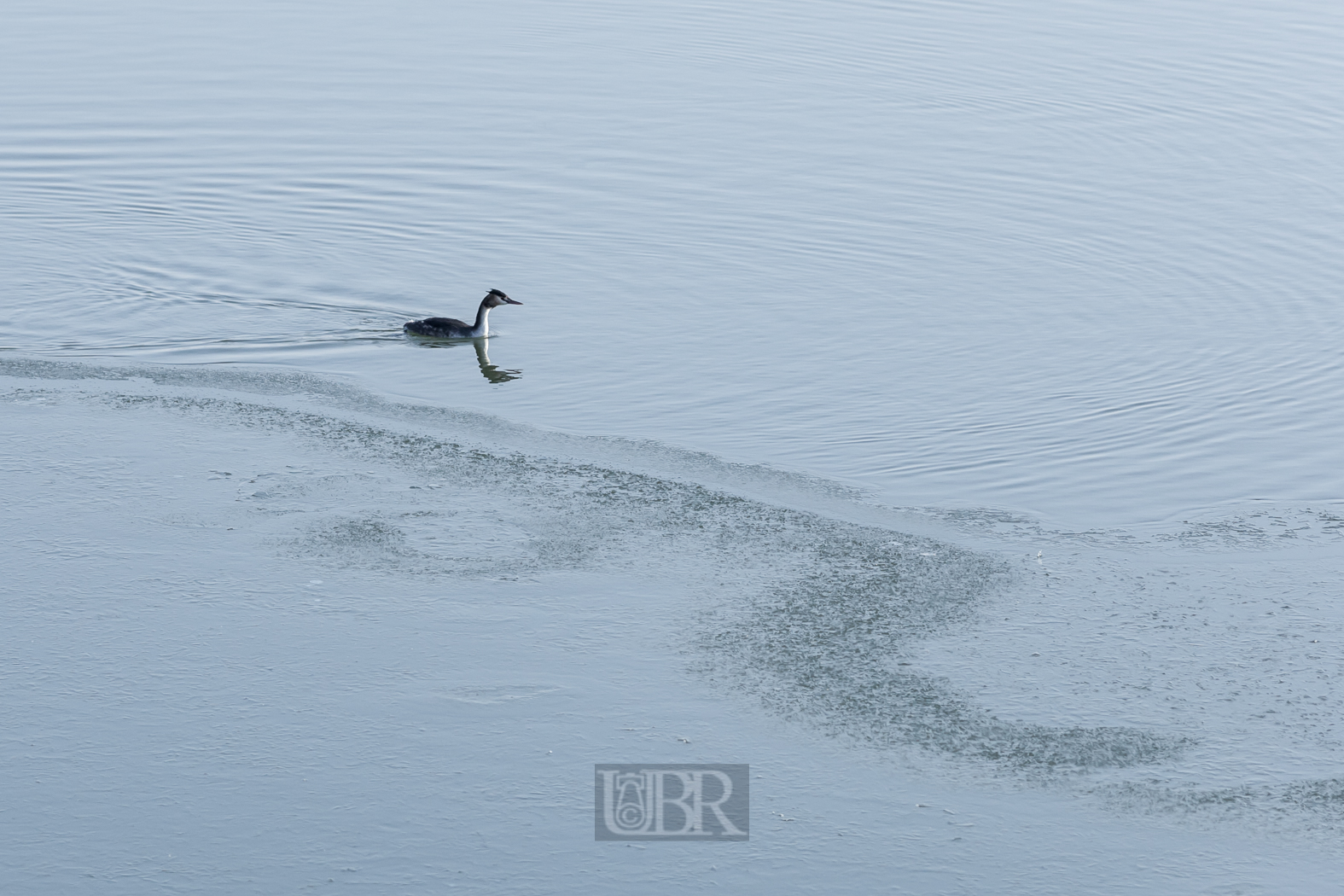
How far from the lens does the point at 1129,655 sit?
8.50m

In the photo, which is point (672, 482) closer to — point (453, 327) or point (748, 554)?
point (748, 554)

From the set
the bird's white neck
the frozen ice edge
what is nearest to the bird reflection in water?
the bird's white neck

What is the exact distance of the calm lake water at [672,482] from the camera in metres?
7.07

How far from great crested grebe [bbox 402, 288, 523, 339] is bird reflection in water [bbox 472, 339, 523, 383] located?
0.71 feet

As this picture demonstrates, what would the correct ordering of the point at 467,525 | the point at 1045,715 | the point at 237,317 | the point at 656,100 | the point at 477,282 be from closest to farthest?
the point at 1045,715, the point at 467,525, the point at 237,317, the point at 477,282, the point at 656,100

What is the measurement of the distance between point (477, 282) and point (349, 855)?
9.89 metres

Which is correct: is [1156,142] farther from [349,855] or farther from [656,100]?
[349,855]

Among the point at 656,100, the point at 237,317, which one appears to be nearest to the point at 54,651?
the point at 237,317

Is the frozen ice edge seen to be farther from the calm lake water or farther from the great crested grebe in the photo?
the great crested grebe

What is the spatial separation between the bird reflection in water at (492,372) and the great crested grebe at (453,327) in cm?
22

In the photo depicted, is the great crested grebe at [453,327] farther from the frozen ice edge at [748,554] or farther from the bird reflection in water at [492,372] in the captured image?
the frozen ice edge at [748,554]

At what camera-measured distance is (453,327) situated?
14086 mm

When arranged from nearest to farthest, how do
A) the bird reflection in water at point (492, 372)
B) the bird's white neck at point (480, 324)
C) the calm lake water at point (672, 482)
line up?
1. the calm lake water at point (672, 482)
2. the bird reflection in water at point (492, 372)
3. the bird's white neck at point (480, 324)

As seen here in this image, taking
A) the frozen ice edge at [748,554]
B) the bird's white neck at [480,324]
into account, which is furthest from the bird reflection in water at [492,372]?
the frozen ice edge at [748,554]
